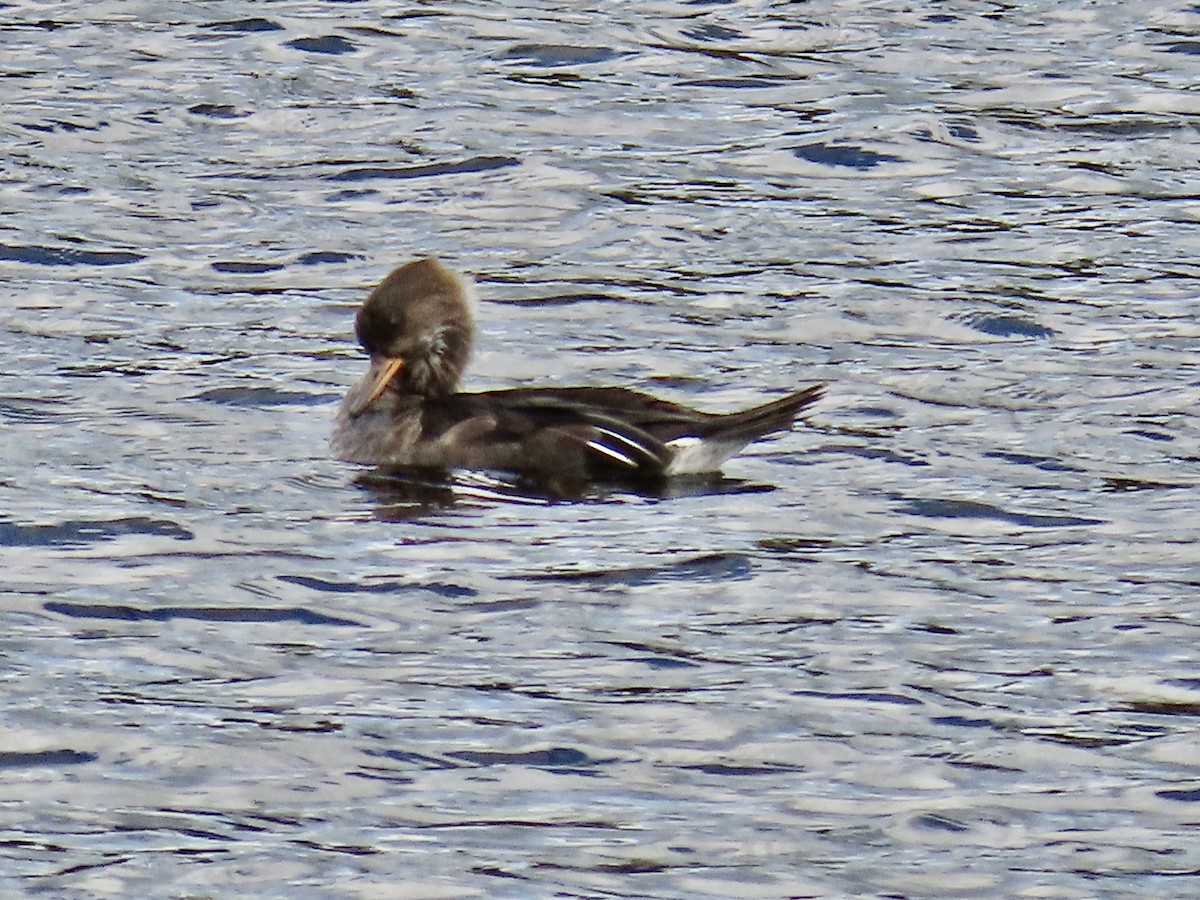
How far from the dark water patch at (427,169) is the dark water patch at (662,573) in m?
6.21

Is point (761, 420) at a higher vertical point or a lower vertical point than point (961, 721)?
higher

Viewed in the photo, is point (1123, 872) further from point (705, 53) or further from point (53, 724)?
point (705, 53)

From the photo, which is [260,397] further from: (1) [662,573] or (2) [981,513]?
(2) [981,513]

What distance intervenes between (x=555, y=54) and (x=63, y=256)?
467 centimetres

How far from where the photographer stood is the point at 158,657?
8320 millimetres

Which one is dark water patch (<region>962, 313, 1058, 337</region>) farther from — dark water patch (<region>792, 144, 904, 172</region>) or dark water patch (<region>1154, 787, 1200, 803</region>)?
dark water patch (<region>1154, 787, 1200, 803</region>)

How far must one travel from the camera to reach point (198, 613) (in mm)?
8750

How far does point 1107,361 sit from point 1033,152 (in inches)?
150

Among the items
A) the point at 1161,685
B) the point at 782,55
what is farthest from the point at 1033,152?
the point at 1161,685

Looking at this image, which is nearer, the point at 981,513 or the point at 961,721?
the point at 961,721

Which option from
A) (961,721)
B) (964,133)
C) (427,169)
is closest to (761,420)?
(961,721)

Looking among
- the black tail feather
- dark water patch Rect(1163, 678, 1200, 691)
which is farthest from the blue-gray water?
the black tail feather

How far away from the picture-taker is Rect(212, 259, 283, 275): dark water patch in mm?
13500

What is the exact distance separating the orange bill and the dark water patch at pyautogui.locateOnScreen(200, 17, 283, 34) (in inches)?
275
